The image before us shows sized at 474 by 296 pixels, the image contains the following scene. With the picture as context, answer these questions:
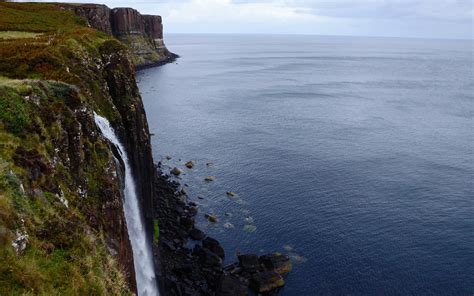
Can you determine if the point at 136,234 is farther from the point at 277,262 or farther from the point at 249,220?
the point at 249,220

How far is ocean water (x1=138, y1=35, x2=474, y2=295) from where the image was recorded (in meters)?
43.2

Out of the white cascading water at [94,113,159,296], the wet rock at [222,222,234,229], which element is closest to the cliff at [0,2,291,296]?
the white cascading water at [94,113,159,296]

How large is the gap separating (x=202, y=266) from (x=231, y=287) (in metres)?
5.60

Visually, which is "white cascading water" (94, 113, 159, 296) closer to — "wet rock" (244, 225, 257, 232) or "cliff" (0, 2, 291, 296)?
"cliff" (0, 2, 291, 296)

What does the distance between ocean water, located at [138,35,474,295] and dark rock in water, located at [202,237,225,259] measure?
3.97 ft

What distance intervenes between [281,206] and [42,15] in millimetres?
45002

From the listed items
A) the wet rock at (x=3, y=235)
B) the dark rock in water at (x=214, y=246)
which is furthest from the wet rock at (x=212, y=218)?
the wet rock at (x=3, y=235)

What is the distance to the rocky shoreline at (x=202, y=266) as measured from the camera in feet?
123

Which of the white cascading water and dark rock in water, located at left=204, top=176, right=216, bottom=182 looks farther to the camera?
dark rock in water, located at left=204, top=176, right=216, bottom=182

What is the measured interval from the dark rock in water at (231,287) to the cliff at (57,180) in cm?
1543

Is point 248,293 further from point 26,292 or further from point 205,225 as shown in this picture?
point 26,292

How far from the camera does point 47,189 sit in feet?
55.6

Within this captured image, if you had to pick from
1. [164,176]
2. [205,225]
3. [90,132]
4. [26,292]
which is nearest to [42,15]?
[164,176]

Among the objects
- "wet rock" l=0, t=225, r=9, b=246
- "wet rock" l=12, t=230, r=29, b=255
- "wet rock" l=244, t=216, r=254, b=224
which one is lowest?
"wet rock" l=244, t=216, r=254, b=224
